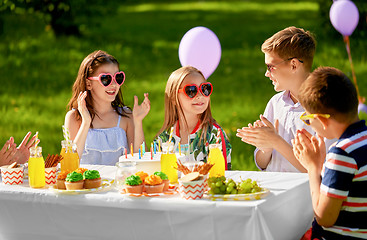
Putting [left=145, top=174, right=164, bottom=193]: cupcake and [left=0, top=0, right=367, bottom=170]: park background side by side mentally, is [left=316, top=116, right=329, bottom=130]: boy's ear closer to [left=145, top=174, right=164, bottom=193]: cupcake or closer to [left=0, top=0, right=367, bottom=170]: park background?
[left=145, top=174, right=164, bottom=193]: cupcake

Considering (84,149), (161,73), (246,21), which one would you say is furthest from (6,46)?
(84,149)

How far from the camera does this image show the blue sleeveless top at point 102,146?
4539 millimetres

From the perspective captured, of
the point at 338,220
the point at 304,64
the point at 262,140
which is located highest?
the point at 304,64

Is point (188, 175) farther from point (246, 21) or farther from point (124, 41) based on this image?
point (246, 21)

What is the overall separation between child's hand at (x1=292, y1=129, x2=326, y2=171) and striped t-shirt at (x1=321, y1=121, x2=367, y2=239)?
90 millimetres

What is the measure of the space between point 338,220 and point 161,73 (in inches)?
356

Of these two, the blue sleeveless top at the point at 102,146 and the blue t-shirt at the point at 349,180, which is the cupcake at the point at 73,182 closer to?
the blue t-shirt at the point at 349,180

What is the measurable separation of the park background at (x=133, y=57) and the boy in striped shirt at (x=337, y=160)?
3663 mm

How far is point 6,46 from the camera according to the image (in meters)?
13.0

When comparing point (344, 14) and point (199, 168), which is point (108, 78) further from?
point (344, 14)

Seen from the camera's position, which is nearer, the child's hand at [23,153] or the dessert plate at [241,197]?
the dessert plate at [241,197]

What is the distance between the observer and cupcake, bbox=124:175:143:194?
3.04m

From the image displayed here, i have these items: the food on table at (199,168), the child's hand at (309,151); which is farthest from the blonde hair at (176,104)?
the child's hand at (309,151)

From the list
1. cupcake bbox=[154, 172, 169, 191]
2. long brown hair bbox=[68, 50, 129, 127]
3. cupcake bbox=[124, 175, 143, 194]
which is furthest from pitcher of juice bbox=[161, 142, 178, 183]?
long brown hair bbox=[68, 50, 129, 127]
